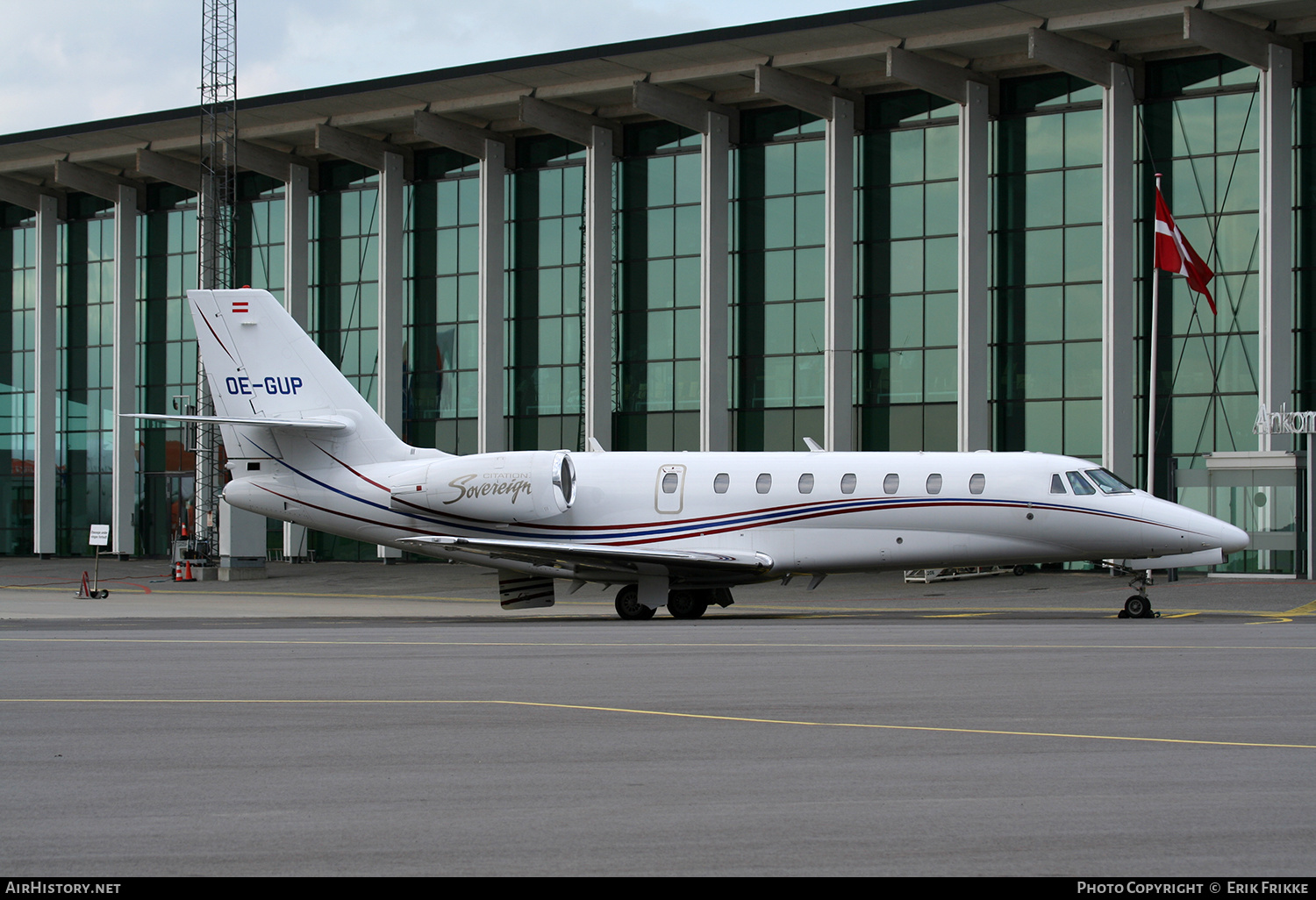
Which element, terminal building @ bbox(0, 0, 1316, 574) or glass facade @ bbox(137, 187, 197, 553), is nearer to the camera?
terminal building @ bbox(0, 0, 1316, 574)

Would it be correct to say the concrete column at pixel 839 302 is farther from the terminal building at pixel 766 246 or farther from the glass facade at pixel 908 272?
the glass facade at pixel 908 272

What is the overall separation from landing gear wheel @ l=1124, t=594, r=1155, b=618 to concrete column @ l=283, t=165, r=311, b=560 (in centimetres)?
3467

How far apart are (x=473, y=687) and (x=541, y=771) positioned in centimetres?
415

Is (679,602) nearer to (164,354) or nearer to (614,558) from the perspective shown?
(614,558)

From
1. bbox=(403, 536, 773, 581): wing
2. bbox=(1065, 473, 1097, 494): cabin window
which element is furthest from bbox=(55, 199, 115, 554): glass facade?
bbox=(1065, 473, 1097, 494): cabin window

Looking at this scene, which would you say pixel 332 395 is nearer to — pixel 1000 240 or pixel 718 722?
pixel 718 722

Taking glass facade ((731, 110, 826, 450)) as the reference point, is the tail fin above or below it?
below

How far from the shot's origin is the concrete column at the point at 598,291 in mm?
43219

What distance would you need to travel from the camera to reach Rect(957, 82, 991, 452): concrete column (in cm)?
3769

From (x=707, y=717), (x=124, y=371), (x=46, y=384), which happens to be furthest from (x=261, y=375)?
(x=46, y=384)

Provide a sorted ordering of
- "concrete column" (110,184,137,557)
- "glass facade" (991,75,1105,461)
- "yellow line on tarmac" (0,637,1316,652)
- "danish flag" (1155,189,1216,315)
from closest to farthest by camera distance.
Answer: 1. "yellow line on tarmac" (0,637,1316,652)
2. "danish flag" (1155,189,1216,315)
3. "glass facade" (991,75,1105,461)
4. "concrete column" (110,184,137,557)

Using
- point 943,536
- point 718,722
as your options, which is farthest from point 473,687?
point 943,536

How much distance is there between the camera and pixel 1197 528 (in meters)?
21.5

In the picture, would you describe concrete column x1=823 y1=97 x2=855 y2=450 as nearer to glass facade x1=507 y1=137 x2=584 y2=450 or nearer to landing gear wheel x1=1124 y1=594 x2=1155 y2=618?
glass facade x1=507 y1=137 x2=584 y2=450
